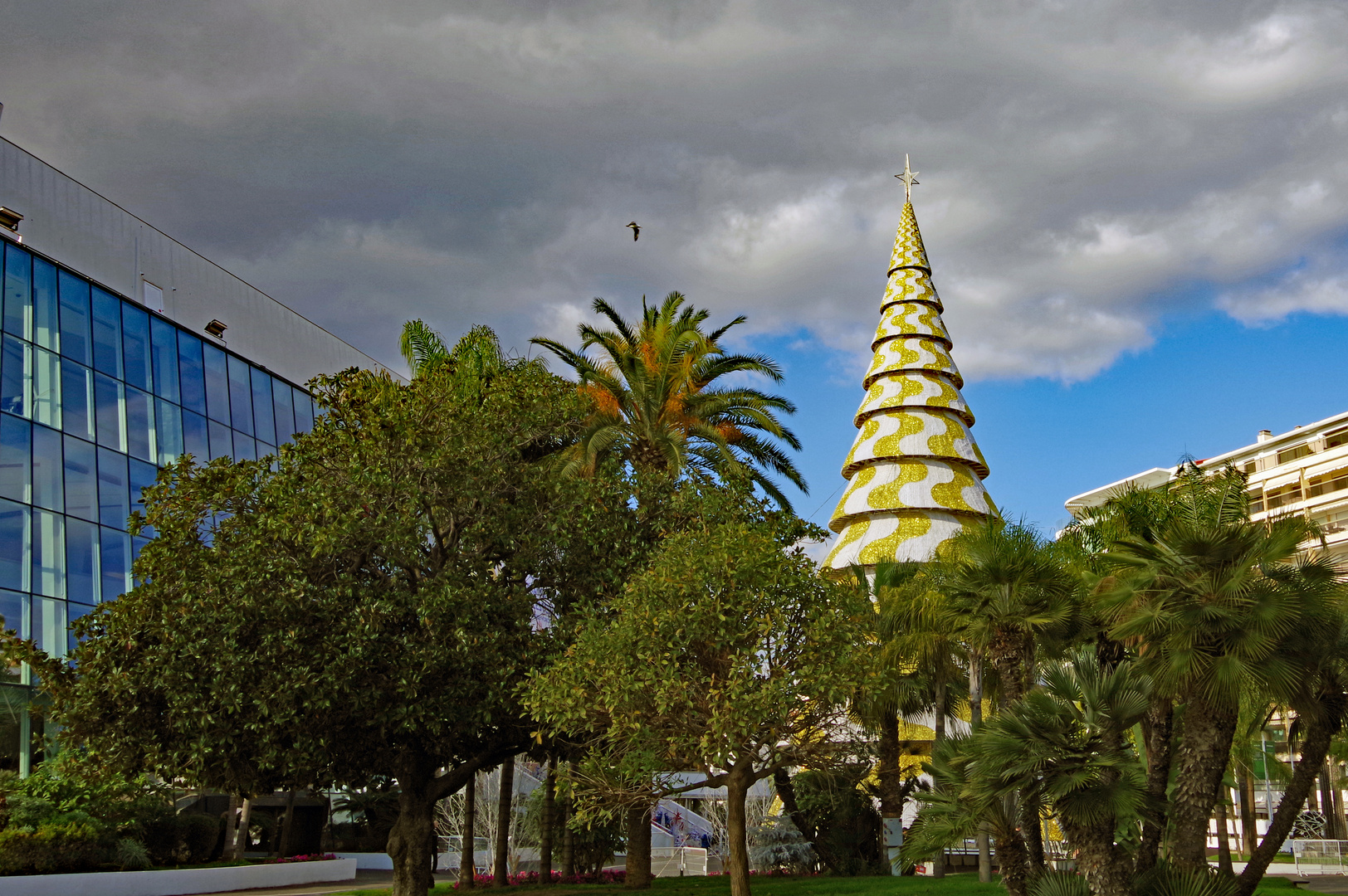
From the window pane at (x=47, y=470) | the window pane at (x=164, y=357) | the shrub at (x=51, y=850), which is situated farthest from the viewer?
the window pane at (x=164, y=357)

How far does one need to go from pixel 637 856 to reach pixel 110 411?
80.0ft

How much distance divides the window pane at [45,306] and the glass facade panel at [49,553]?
18.9 feet

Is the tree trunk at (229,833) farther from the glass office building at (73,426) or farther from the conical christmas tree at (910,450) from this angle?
the conical christmas tree at (910,450)

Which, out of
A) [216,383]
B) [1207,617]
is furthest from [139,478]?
[1207,617]

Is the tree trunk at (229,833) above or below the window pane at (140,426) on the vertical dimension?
below

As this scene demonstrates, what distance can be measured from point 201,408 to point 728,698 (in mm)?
33096

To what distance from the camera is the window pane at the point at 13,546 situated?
31266mm

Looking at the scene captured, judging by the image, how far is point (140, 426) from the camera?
38.9 meters

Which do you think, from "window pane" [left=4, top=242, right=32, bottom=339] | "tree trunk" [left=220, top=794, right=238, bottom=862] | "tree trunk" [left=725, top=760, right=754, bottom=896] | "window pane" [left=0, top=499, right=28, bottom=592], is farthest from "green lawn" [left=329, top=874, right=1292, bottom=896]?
"window pane" [left=4, top=242, right=32, bottom=339]

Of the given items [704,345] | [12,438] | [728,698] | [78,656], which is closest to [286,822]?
[12,438]

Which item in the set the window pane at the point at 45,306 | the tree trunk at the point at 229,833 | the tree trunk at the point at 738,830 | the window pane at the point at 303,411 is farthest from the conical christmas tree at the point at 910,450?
the window pane at the point at 45,306

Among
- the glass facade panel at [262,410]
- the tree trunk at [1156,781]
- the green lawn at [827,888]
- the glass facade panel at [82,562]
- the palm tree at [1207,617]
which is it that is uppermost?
the glass facade panel at [262,410]

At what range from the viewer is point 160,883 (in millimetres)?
25547

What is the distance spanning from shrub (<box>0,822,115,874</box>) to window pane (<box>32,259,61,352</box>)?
55.0 feet
